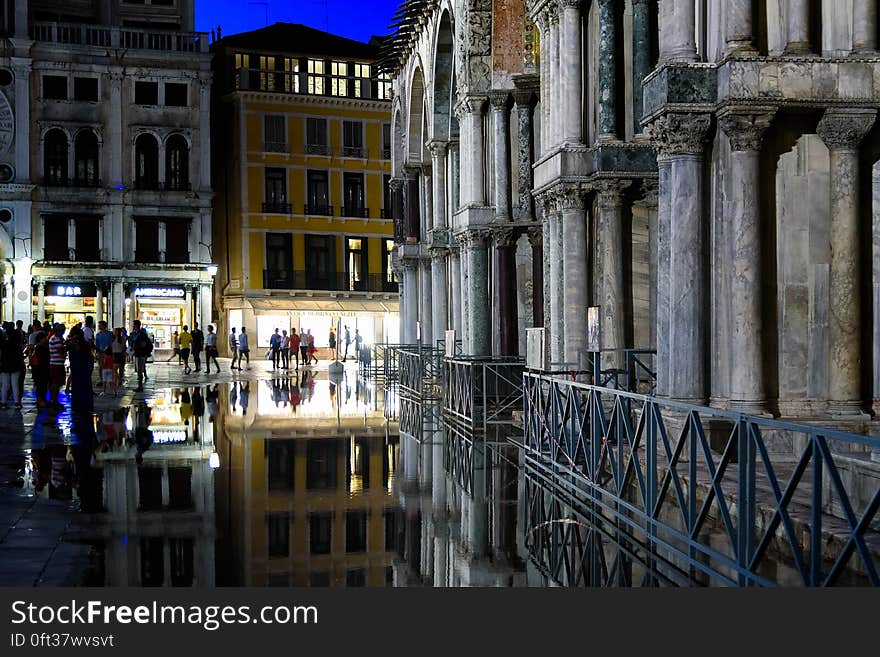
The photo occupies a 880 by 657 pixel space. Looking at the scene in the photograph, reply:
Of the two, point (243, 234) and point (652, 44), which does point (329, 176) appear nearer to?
point (243, 234)

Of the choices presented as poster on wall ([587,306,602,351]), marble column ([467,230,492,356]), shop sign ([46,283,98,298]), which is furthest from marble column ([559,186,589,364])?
shop sign ([46,283,98,298])

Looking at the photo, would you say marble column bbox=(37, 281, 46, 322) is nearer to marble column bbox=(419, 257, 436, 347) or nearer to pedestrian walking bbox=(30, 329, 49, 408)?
marble column bbox=(419, 257, 436, 347)

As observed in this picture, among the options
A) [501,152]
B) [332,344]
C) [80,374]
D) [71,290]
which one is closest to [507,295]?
[501,152]

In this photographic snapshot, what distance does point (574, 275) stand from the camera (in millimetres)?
16484

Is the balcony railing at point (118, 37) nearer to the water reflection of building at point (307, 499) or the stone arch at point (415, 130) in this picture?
the stone arch at point (415, 130)

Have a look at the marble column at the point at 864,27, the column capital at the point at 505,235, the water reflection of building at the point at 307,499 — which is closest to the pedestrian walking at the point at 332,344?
the column capital at the point at 505,235

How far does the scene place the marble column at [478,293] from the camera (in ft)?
76.3

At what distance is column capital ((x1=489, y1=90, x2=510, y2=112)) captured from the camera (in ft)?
71.8

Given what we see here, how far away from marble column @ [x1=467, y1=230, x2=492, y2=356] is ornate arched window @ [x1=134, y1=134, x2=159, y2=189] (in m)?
33.0

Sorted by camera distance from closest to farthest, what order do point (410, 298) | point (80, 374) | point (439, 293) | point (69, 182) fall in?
point (80, 374) → point (439, 293) → point (410, 298) → point (69, 182)

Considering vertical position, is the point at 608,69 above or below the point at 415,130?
below

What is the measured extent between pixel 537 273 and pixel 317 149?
1447 inches

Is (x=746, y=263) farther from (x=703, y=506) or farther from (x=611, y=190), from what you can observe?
(x=611, y=190)
